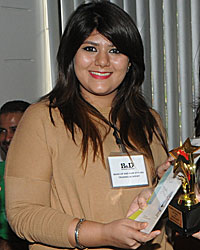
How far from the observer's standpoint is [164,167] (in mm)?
1723

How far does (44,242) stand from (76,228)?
13 centimetres

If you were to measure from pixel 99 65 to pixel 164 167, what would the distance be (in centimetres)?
45

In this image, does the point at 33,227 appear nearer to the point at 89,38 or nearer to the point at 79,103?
the point at 79,103

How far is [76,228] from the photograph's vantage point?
4.99 ft

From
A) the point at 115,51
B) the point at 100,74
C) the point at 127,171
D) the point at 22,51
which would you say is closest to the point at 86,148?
the point at 127,171

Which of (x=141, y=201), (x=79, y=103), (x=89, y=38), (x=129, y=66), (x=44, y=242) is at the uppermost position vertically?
(x=89, y=38)

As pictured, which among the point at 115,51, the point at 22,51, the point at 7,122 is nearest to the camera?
the point at 115,51

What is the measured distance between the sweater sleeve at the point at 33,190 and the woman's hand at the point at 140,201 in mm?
232

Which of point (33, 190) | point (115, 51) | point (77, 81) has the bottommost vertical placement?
point (33, 190)

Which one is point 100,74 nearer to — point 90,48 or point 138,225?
point 90,48

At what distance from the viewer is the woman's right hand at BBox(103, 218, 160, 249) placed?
1.42 metres

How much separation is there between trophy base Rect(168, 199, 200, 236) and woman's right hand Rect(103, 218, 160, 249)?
16 cm

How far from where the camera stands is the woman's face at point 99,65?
5.68 feet

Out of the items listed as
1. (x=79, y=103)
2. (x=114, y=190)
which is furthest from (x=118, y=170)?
(x=79, y=103)
